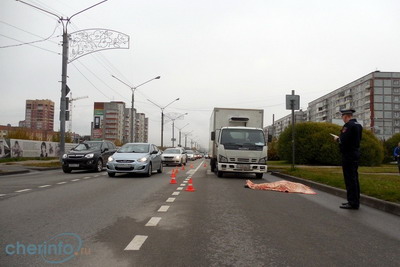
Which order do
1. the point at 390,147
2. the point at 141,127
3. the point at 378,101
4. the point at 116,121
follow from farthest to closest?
the point at 141,127 < the point at 116,121 < the point at 378,101 < the point at 390,147

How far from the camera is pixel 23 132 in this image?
201ft

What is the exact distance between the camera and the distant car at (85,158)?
1838 cm

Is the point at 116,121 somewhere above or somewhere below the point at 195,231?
above

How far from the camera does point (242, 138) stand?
16641 mm

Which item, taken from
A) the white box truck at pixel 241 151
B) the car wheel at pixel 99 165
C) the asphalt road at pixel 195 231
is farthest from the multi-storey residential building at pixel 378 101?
the asphalt road at pixel 195 231

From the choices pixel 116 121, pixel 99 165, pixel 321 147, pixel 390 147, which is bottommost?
pixel 99 165

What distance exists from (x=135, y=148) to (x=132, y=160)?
1862 millimetres

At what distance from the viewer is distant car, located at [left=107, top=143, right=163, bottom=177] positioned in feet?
51.1

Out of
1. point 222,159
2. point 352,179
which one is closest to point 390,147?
point 222,159

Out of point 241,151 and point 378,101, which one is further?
point 378,101

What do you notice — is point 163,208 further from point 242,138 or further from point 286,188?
point 242,138

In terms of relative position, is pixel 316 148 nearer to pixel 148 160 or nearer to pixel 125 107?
pixel 148 160

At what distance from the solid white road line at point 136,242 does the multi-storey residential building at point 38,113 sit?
12198 cm

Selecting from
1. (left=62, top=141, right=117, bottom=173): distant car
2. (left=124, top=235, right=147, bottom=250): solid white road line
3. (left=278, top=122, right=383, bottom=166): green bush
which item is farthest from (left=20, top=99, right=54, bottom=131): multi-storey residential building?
(left=124, top=235, right=147, bottom=250): solid white road line
